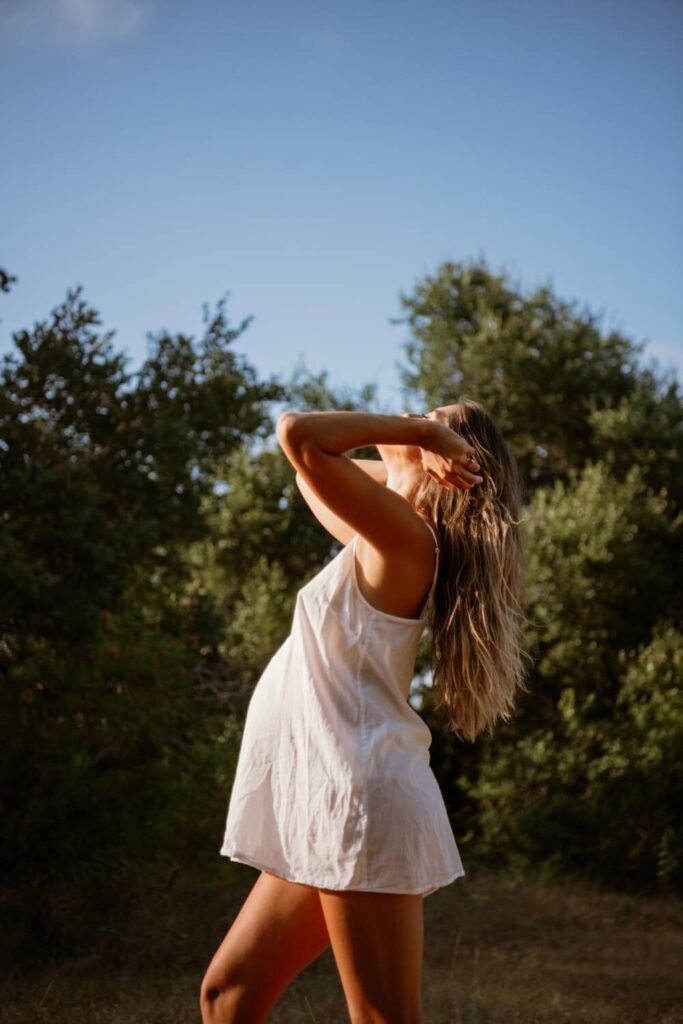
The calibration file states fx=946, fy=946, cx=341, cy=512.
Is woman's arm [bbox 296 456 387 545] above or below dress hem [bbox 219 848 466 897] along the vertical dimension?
above

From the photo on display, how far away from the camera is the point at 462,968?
17.4 ft

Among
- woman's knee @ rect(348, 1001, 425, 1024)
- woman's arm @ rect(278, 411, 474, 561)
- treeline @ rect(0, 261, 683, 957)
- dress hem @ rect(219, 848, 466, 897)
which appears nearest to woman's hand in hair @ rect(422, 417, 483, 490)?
woman's arm @ rect(278, 411, 474, 561)

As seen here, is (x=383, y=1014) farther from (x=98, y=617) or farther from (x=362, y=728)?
(x=98, y=617)

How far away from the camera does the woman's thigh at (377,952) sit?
5.01 ft

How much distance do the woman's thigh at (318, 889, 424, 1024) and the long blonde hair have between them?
448 millimetres

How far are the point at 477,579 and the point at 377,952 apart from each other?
26.7 inches

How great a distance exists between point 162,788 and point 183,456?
221cm

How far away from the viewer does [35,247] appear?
6.21 m

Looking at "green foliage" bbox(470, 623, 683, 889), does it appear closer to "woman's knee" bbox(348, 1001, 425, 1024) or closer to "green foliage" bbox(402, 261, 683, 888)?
"green foliage" bbox(402, 261, 683, 888)

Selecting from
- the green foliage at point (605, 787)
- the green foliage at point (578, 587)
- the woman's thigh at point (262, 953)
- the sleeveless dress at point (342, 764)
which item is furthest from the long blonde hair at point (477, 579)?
the green foliage at point (605, 787)

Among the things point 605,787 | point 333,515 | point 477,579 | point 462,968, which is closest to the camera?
point 477,579

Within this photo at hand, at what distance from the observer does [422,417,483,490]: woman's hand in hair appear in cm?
171

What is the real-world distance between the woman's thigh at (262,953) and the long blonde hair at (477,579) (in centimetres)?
48

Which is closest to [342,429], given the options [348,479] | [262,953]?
[348,479]
